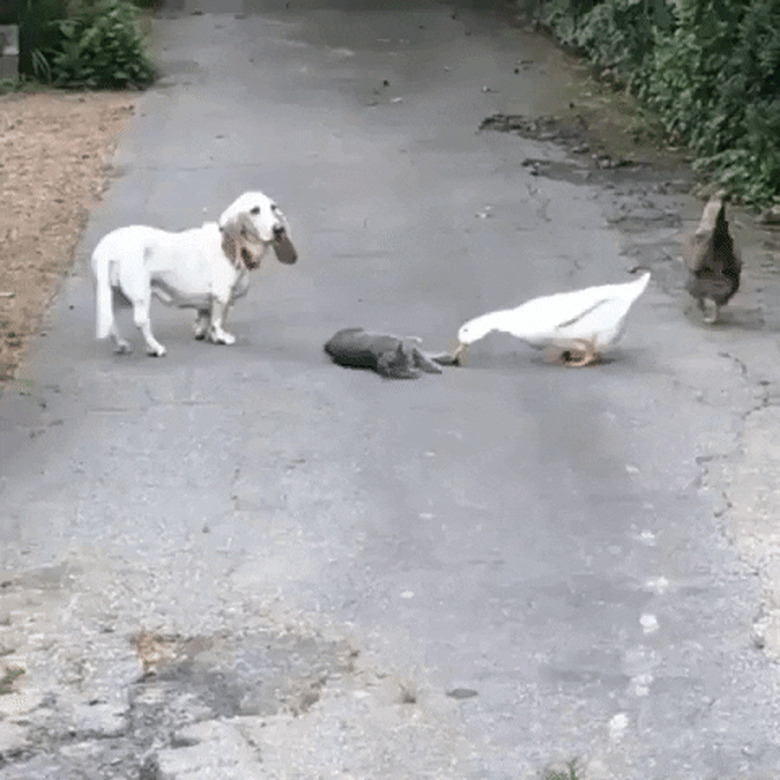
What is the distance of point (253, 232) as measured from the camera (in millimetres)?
10414

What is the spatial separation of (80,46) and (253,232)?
32.2ft

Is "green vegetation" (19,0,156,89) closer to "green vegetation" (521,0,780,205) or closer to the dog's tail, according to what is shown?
"green vegetation" (521,0,780,205)

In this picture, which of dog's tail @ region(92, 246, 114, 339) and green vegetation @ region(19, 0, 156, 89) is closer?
dog's tail @ region(92, 246, 114, 339)

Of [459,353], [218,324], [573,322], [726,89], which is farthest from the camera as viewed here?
[726,89]

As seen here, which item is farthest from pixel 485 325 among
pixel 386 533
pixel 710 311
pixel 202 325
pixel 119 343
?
pixel 386 533

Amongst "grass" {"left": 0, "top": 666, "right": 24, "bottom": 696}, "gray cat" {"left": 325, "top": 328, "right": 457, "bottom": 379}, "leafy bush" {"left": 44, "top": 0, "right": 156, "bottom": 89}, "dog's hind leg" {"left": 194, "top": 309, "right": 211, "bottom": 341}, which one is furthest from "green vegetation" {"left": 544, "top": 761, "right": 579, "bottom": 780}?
"leafy bush" {"left": 44, "top": 0, "right": 156, "bottom": 89}

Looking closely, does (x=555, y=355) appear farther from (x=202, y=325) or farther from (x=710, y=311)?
(x=202, y=325)

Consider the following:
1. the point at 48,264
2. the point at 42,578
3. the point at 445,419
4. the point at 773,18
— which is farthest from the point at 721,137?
the point at 42,578

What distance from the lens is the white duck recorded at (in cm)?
1041

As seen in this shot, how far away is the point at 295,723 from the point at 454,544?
1803mm

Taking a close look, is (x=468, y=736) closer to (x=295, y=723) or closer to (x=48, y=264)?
(x=295, y=723)

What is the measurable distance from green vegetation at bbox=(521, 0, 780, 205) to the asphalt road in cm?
84

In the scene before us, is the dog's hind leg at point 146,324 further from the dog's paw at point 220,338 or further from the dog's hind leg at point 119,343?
the dog's paw at point 220,338

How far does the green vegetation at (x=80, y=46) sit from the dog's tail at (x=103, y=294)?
962 centimetres
